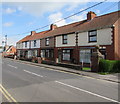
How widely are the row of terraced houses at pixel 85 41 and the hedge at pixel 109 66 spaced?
1.65 meters

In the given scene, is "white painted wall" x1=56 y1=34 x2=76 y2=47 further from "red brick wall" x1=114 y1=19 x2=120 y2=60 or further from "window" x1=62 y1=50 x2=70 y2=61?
"red brick wall" x1=114 y1=19 x2=120 y2=60

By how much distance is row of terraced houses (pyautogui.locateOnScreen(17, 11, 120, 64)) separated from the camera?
53.1ft

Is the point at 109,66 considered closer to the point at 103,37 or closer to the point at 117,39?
the point at 117,39

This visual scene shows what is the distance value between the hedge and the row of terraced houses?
1.65 meters

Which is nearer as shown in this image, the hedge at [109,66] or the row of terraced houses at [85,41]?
the hedge at [109,66]

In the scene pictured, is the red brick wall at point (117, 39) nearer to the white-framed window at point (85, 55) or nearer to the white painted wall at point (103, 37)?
the white painted wall at point (103, 37)

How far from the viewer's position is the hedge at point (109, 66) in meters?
13.2

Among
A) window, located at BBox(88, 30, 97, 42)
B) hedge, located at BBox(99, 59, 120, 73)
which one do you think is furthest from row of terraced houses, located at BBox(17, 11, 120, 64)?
hedge, located at BBox(99, 59, 120, 73)

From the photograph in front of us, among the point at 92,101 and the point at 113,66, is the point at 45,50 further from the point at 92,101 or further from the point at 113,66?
the point at 92,101

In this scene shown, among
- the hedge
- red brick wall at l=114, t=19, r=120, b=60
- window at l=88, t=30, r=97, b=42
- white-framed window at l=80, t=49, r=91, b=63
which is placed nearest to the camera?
the hedge

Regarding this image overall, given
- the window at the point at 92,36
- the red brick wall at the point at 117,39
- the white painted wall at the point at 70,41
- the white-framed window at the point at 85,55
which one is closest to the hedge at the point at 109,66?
the red brick wall at the point at 117,39

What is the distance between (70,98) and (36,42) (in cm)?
2903

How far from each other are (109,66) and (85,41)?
7.16 m

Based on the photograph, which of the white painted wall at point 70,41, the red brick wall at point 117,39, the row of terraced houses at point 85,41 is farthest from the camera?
the white painted wall at point 70,41
